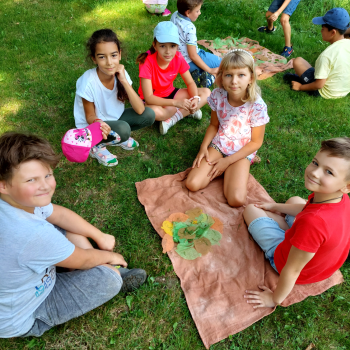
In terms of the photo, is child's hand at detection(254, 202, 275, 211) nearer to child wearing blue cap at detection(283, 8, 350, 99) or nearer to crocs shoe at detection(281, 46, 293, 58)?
child wearing blue cap at detection(283, 8, 350, 99)

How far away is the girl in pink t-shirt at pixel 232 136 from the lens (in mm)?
2801

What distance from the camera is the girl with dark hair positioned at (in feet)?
9.20

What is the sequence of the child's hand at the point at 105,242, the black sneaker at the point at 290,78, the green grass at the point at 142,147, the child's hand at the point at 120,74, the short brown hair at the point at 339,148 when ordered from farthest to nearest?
the black sneaker at the point at 290,78
the child's hand at the point at 120,74
the child's hand at the point at 105,242
the green grass at the point at 142,147
the short brown hair at the point at 339,148

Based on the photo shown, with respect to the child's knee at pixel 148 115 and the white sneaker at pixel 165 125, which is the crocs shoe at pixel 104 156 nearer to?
the child's knee at pixel 148 115

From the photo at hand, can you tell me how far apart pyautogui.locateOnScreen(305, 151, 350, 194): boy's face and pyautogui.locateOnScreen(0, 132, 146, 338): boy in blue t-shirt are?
4.65 feet

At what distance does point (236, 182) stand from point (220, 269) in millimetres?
906

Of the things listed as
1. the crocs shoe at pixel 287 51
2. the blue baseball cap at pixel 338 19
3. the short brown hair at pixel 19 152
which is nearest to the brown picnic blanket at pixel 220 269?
the short brown hair at pixel 19 152

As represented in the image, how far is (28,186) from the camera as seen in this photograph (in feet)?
4.98

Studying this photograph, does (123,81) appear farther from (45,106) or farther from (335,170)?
(335,170)

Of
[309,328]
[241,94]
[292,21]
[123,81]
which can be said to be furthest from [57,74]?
[292,21]

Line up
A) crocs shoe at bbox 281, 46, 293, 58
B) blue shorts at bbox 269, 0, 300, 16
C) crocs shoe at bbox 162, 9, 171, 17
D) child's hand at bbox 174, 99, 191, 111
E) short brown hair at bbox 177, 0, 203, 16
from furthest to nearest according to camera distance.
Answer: crocs shoe at bbox 162, 9, 171, 17 → blue shorts at bbox 269, 0, 300, 16 → crocs shoe at bbox 281, 46, 293, 58 → short brown hair at bbox 177, 0, 203, 16 → child's hand at bbox 174, 99, 191, 111

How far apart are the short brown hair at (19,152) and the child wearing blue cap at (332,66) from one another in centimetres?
412

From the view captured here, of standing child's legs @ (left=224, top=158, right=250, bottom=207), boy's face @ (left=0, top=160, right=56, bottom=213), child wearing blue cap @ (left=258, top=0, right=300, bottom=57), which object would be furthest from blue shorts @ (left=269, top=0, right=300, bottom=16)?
boy's face @ (left=0, top=160, right=56, bottom=213)

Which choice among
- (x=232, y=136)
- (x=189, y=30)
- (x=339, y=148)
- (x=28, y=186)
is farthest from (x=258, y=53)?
(x=28, y=186)
